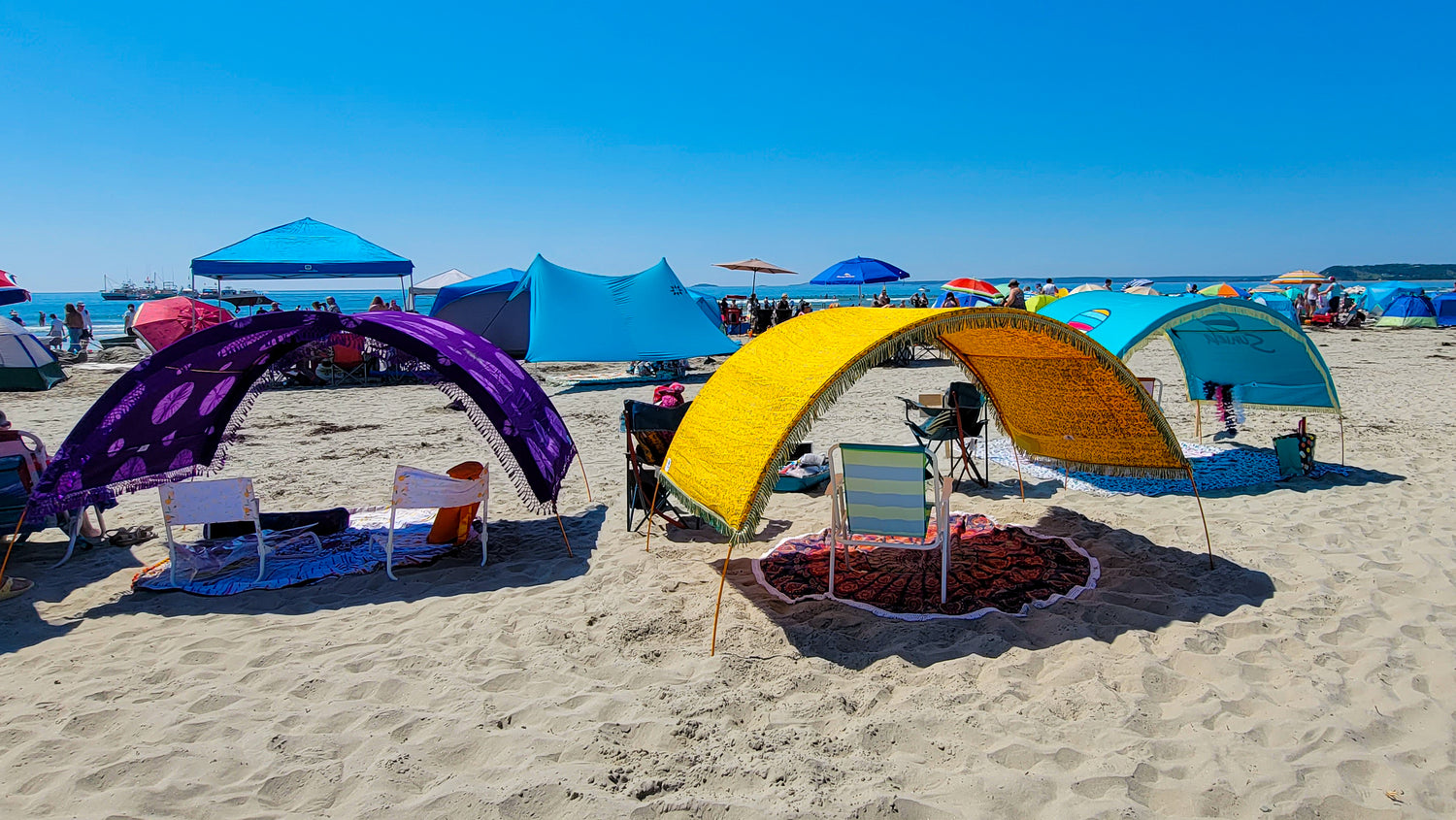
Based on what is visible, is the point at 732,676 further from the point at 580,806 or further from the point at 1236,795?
the point at 1236,795

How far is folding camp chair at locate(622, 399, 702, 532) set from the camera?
5906mm

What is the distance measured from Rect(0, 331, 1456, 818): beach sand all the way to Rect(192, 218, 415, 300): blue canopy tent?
6.52 m

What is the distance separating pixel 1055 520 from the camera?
5.97m

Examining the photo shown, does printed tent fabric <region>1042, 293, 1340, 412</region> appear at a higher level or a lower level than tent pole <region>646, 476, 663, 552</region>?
higher

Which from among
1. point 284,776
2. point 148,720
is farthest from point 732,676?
point 148,720

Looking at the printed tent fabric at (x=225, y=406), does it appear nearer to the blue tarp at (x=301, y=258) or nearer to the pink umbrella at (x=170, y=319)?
the blue tarp at (x=301, y=258)

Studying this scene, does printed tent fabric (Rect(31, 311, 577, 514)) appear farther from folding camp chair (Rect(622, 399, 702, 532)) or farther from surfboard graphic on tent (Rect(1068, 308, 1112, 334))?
surfboard graphic on tent (Rect(1068, 308, 1112, 334))

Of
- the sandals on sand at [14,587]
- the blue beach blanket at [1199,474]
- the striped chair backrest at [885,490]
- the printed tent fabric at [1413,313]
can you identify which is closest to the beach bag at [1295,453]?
the blue beach blanket at [1199,474]

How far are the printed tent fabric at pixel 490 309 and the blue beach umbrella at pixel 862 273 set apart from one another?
24.3 feet

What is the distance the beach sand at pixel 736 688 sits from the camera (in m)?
2.87

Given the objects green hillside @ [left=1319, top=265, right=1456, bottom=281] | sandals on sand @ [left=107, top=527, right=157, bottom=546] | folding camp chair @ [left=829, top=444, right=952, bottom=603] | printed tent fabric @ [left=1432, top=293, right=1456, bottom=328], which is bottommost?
sandals on sand @ [left=107, top=527, right=157, bottom=546]

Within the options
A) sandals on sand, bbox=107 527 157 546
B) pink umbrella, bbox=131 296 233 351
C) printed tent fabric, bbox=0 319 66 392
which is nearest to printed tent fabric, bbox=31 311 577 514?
sandals on sand, bbox=107 527 157 546

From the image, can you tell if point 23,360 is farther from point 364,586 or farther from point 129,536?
point 364,586

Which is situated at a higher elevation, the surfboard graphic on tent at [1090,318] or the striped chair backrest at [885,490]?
the surfboard graphic on tent at [1090,318]
